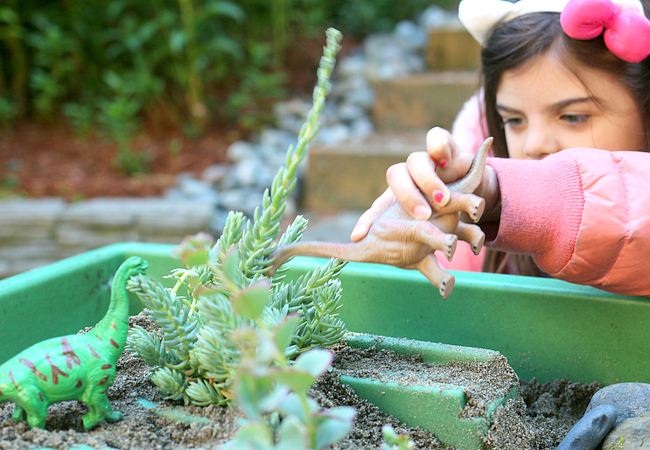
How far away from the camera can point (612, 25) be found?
3.23ft

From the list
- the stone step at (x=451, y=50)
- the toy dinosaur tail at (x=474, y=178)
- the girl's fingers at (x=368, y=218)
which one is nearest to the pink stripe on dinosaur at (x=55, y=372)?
the girl's fingers at (x=368, y=218)

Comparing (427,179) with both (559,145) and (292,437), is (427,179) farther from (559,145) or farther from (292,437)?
(559,145)

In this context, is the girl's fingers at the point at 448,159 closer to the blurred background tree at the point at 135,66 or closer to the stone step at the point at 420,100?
the stone step at the point at 420,100

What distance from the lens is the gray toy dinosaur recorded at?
1.81 ft

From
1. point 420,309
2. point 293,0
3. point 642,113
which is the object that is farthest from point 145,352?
point 293,0

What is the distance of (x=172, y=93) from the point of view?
11.7ft

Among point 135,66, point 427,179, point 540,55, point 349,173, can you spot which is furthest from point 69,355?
point 135,66

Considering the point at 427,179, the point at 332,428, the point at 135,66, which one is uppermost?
the point at 135,66

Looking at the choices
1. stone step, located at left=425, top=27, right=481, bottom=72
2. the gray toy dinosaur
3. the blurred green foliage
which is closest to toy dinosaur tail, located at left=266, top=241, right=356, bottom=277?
the gray toy dinosaur

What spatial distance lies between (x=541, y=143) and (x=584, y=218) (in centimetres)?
42

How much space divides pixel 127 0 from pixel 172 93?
0.57m

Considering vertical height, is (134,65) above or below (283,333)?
above

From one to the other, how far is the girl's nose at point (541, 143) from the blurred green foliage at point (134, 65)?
2.34 metres

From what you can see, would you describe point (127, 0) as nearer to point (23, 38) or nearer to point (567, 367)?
point (23, 38)
